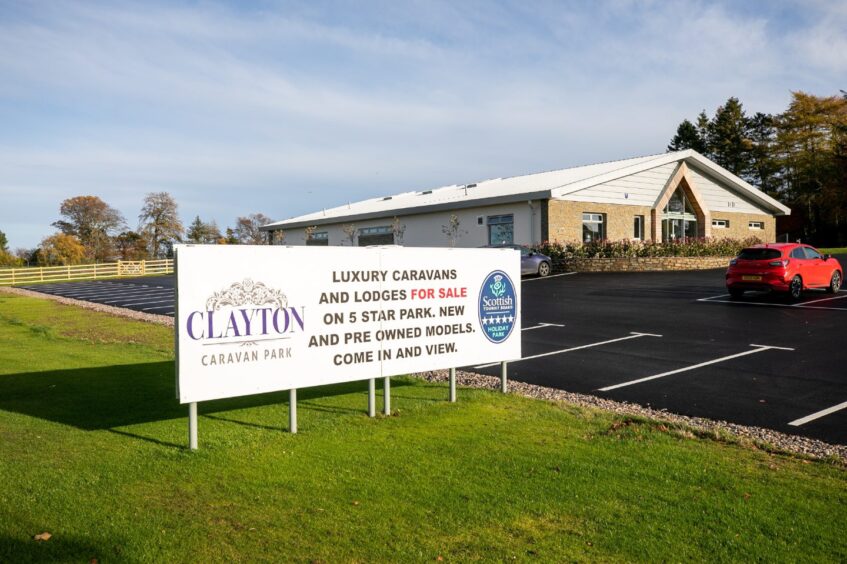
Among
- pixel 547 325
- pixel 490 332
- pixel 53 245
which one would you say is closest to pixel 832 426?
pixel 490 332

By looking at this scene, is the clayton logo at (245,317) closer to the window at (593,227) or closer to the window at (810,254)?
the window at (810,254)

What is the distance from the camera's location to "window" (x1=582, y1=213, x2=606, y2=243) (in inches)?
1289

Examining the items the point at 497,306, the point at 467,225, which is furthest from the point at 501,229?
the point at 497,306

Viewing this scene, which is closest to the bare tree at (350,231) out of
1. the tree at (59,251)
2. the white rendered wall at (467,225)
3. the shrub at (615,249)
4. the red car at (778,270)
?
the white rendered wall at (467,225)

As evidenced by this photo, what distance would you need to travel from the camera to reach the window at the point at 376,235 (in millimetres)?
39500

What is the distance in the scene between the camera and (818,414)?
6.86 meters

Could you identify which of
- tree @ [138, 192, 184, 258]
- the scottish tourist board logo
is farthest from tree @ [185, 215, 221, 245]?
the scottish tourist board logo

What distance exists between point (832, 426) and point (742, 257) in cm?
1373

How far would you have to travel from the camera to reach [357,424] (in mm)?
6418

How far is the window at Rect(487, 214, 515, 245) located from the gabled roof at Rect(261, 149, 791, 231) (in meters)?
0.91

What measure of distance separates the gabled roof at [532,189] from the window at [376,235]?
2.85 feet

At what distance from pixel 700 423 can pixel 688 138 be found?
76897mm

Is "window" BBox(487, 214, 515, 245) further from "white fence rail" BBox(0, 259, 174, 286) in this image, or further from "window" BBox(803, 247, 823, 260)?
"white fence rail" BBox(0, 259, 174, 286)

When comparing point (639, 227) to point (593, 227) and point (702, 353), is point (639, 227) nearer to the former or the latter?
point (593, 227)
